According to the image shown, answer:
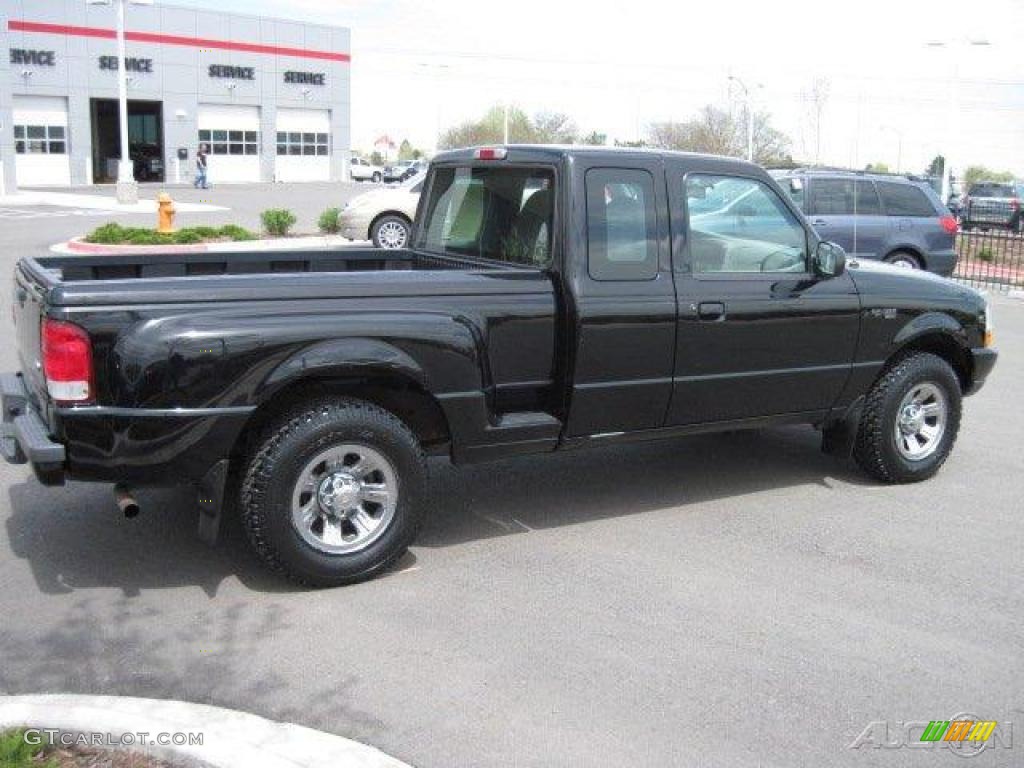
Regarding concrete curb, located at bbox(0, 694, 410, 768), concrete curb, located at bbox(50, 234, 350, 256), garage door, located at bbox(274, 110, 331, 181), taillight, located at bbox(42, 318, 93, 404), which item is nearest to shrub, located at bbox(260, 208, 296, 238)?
concrete curb, located at bbox(50, 234, 350, 256)

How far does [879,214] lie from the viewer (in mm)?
15672

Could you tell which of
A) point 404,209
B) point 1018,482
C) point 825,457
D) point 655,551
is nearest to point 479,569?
point 655,551

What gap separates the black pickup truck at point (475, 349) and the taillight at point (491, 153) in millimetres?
13

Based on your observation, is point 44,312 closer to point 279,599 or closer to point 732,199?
point 279,599

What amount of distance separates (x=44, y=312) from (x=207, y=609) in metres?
1.43

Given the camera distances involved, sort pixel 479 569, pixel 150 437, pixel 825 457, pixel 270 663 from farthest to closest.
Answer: pixel 825 457, pixel 479 569, pixel 150 437, pixel 270 663

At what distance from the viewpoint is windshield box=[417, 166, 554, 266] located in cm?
569

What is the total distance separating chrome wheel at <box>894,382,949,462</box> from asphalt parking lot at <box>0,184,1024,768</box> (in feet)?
0.79

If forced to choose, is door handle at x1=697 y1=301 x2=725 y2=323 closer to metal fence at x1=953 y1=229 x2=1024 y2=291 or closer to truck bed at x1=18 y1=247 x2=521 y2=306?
truck bed at x1=18 y1=247 x2=521 y2=306

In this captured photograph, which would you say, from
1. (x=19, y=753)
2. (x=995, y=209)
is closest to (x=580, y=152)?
(x=19, y=753)

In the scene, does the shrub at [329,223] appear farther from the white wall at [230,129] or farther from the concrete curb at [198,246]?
the white wall at [230,129]

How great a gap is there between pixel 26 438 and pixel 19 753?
1586 mm

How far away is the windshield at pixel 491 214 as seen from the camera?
18.7 feet

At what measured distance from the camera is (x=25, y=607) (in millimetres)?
4680
